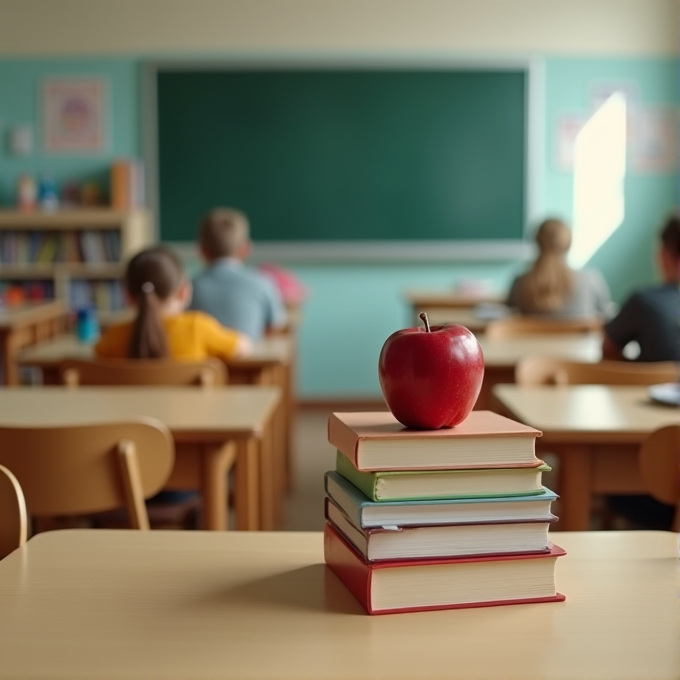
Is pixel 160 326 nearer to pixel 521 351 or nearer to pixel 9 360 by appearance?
pixel 521 351

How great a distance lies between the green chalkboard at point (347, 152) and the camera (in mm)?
6715

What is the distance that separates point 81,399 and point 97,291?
4240 millimetres

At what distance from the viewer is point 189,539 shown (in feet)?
4.30

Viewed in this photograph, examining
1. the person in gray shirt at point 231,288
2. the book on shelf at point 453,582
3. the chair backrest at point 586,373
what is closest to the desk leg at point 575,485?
the chair backrest at point 586,373

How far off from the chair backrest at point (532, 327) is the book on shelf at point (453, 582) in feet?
9.44

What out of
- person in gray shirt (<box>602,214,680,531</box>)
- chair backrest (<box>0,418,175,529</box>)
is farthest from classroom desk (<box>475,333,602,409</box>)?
chair backrest (<box>0,418,175,529</box>)

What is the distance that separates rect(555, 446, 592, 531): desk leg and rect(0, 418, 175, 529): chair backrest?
0.89 m

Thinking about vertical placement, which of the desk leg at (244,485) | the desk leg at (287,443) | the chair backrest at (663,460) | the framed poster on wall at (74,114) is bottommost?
the desk leg at (287,443)

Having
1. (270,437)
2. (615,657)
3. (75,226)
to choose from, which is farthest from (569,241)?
(615,657)

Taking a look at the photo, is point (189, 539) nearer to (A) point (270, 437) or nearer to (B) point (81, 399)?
(B) point (81, 399)

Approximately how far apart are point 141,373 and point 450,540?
6.41ft

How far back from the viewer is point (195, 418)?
2.35m

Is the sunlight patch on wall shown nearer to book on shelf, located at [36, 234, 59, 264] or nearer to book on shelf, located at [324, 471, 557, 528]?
book on shelf, located at [36, 234, 59, 264]

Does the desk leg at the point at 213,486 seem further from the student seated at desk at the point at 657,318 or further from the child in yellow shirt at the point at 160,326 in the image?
the student seated at desk at the point at 657,318
